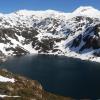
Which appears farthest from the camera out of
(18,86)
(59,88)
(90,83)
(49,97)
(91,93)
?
(90,83)

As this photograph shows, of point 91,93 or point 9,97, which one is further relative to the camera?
point 91,93

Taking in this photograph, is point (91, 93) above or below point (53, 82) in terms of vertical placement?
below

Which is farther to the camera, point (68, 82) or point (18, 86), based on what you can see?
point (68, 82)

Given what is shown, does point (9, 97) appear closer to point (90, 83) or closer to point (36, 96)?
point (36, 96)

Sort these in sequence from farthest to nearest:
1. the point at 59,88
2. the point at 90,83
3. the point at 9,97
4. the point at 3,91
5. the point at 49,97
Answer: the point at 90,83, the point at 59,88, the point at 49,97, the point at 3,91, the point at 9,97

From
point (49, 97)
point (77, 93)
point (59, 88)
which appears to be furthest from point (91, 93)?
point (49, 97)

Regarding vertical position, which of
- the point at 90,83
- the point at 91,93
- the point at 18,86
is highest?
the point at 90,83

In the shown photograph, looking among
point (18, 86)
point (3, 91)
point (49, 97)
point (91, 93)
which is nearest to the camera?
point (3, 91)

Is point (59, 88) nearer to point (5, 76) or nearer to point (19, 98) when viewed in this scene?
point (5, 76)

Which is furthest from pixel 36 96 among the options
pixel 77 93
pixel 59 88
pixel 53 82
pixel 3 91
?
pixel 53 82
